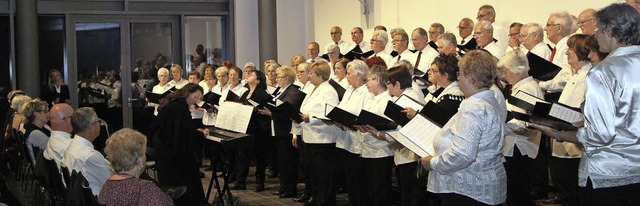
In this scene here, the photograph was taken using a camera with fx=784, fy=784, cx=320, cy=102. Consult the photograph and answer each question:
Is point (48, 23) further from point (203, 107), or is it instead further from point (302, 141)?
point (302, 141)

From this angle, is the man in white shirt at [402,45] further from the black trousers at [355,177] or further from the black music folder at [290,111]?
the black trousers at [355,177]

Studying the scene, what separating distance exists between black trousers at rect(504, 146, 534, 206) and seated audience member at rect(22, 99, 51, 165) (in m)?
Result: 3.96

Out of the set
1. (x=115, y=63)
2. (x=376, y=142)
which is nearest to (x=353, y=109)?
(x=376, y=142)

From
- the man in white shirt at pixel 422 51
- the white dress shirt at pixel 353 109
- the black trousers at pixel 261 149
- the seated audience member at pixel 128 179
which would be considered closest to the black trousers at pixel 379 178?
the white dress shirt at pixel 353 109

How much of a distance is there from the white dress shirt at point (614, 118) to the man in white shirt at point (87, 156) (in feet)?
9.79

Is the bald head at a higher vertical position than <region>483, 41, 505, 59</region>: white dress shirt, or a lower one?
lower

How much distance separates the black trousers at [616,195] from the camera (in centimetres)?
337

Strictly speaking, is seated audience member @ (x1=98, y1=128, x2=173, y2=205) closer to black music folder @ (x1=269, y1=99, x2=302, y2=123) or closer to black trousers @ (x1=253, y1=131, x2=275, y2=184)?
black music folder @ (x1=269, y1=99, x2=302, y2=123)

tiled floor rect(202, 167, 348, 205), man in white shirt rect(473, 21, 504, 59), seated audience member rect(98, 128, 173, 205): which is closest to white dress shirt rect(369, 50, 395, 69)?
man in white shirt rect(473, 21, 504, 59)

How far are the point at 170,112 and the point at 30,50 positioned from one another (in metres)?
6.53

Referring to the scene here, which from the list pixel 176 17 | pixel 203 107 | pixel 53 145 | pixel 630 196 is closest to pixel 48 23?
pixel 176 17

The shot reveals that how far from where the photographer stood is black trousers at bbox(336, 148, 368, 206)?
263 inches

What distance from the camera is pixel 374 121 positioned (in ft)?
18.4

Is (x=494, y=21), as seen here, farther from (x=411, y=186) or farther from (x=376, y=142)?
(x=411, y=186)
